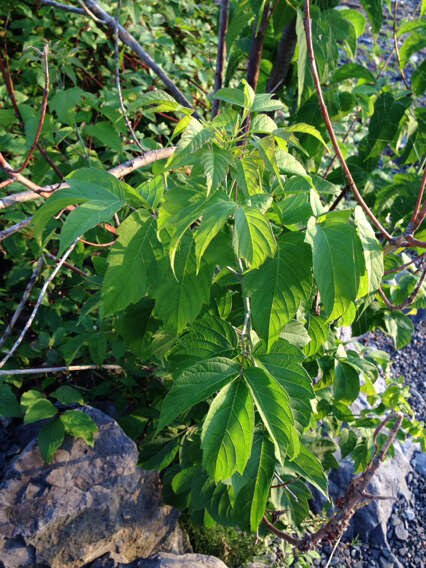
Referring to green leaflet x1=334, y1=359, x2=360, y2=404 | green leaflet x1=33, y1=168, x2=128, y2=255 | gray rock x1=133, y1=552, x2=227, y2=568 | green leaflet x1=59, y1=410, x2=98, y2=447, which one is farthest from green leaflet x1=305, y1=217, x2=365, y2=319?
gray rock x1=133, y1=552, x2=227, y2=568

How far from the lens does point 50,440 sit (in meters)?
1.71

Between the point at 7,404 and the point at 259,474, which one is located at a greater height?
the point at 259,474

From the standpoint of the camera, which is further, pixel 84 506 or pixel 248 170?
pixel 84 506

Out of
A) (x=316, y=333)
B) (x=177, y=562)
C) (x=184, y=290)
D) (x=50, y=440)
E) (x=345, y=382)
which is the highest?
(x=184, y=290)

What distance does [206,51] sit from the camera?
3291 mm

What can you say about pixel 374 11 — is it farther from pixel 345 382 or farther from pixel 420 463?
pixel 420 463

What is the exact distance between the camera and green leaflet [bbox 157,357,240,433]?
86 centimetres

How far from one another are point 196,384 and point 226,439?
4.7 inches

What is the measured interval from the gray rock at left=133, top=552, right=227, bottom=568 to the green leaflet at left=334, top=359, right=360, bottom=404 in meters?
0.85

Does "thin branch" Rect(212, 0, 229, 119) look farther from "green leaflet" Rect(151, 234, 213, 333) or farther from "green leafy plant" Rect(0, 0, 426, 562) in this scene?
"green leaflet" Rect(151, 234, 213, 333)

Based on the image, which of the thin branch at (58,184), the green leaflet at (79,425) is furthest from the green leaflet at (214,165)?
the green leaflet at (79,425)

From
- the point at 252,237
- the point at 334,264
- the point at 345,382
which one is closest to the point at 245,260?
the point at 252,237

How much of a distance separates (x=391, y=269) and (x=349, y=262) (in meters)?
0.86

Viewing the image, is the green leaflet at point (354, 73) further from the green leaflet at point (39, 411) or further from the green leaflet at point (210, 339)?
the green leaflet at point (39, 411)
